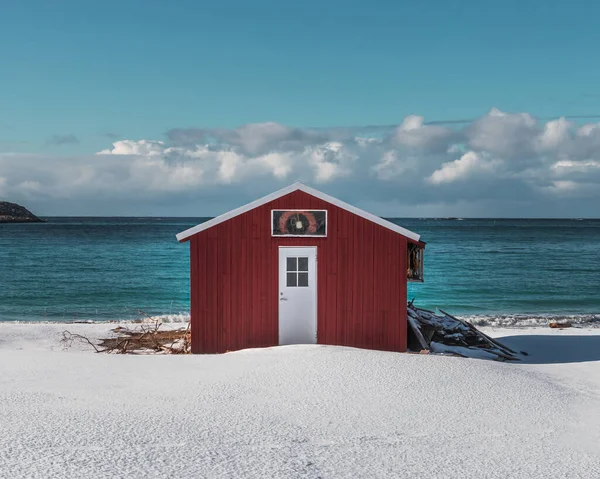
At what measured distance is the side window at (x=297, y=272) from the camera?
49.2 ft

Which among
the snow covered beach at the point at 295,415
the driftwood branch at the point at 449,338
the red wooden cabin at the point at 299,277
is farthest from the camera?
the driftwood branch at the point at 449,338

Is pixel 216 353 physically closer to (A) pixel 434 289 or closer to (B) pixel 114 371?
(B) pixel 114 371

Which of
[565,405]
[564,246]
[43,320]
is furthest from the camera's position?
[564,246]

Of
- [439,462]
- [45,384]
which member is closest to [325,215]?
[45,384]

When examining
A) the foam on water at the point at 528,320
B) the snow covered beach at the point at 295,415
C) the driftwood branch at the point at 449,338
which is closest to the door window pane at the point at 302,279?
the snow covered beach at the point at 295,415

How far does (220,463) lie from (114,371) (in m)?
5.94

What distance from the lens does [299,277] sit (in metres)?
15.0

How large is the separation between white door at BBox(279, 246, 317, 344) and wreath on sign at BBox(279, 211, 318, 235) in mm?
416

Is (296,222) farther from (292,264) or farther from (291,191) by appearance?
(292,264)

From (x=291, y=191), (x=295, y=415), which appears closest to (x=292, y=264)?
(x=291, y=191)

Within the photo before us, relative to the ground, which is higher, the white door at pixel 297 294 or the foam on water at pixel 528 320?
the white door at pixel 297 294

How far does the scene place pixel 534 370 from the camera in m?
14.5

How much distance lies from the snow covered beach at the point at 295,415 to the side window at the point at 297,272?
156cm

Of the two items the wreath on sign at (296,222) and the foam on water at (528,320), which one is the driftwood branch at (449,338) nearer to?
the wreath on sign at (296,222)
